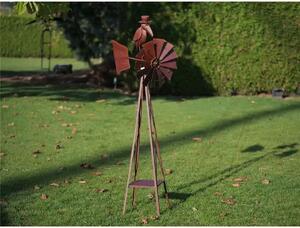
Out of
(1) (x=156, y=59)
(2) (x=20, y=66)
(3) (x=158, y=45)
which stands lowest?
(2) (x=20, y=66)

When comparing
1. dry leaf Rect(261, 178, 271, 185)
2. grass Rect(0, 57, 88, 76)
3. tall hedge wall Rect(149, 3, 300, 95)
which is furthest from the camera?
grass Rect(0, 57, 88, 76)

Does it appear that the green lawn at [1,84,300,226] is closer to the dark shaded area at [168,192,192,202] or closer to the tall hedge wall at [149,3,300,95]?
the dark shaded area at [168,192,192,202]

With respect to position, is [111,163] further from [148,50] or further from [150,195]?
[148,50]

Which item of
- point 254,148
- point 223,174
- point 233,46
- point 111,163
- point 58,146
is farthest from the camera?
point 233,46

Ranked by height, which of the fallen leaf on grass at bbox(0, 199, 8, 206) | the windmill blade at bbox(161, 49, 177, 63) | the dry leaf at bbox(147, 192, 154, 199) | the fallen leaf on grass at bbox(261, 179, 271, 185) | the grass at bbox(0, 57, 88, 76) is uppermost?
the windmill blade at bbox(161, 49, 177, 63)

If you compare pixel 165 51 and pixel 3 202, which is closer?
pixel 165 51

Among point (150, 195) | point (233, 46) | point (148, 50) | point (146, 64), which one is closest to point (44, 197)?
point (150, 195)

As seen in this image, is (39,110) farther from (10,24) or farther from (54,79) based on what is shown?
(10,24)

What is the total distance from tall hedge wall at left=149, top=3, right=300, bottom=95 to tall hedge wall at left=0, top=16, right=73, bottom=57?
21.0 meters

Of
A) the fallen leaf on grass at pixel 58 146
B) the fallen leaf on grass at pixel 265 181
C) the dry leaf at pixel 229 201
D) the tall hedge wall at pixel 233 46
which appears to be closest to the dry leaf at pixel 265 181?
the fallen leaf on grass at pixel 265 181

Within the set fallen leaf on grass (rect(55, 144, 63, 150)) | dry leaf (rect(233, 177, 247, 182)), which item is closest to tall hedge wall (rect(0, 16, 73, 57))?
fallen leaf on grass (rect(55, 144, 63, 150))

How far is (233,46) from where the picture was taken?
1484 cm

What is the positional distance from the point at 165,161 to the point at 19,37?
3028 centimetres

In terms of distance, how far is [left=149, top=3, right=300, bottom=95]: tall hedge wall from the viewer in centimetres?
1439
